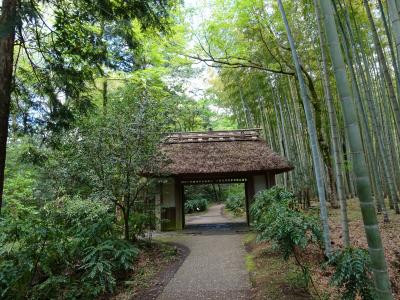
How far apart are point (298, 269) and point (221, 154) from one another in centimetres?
590

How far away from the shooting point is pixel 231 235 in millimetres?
8438

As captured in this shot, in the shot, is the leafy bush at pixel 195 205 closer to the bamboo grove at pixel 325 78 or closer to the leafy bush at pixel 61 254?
the bamboo grove at pixel 325 78

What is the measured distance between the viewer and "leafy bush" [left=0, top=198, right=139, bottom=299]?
3.94m

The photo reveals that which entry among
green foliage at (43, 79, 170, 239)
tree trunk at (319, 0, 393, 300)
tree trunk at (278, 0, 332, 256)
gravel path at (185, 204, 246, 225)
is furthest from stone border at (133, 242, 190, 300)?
gravel path at (185, 204, 246, 225)

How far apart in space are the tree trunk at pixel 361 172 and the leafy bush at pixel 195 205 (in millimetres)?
15744

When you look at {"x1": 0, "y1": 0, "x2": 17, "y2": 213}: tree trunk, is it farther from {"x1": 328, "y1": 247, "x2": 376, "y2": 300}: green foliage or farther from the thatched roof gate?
the thatched roof gate

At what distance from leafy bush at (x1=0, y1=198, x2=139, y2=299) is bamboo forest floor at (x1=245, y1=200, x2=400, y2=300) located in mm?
2052

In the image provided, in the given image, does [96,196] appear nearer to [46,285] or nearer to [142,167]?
[142,167]

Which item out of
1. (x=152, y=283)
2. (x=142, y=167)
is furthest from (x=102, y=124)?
(x=152, y=283)

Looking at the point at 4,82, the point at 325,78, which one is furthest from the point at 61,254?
the point at 325,78

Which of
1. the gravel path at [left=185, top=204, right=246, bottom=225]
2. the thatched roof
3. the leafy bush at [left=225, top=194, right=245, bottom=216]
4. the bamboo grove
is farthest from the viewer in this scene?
the leafy bush at [left=225, top=194, right=245, bottom=216]

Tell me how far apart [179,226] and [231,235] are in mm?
2065

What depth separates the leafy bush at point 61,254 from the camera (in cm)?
394

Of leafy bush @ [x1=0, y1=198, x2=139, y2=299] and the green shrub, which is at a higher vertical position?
the green shrub
